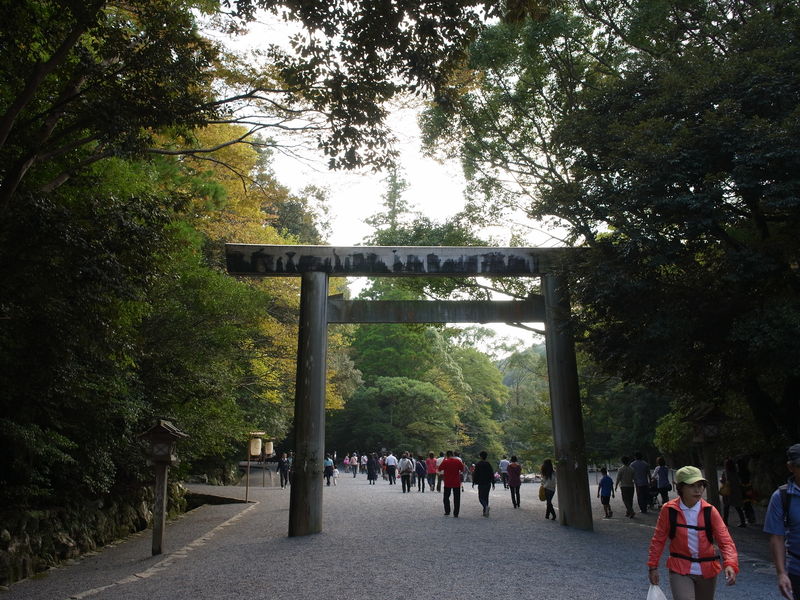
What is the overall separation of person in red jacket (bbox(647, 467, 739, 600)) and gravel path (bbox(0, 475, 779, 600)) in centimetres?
237

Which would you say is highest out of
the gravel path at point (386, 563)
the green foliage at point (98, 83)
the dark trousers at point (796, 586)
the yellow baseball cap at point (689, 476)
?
the green foliage at point (98, 83)

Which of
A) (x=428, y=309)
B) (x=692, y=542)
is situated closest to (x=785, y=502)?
(x=692, y=542)

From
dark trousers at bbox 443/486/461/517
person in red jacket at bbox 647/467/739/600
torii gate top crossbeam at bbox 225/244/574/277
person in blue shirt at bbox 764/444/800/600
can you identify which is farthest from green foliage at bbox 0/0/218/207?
dark trousers at bbox 443/486/461/517

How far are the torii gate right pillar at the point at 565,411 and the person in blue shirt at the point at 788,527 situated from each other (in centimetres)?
706

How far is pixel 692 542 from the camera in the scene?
12.9 feet

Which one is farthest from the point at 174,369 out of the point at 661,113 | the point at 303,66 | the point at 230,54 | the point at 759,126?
the point at 759,126

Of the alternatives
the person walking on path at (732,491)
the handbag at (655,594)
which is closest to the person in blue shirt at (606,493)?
the person walking on path at (732,491)

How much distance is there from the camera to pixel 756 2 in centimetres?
1091

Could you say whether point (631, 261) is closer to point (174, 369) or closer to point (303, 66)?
point (303, 66)

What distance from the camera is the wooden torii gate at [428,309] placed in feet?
36.3

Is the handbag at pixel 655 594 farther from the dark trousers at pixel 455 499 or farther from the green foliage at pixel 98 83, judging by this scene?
the dark trousers at pixel 455 499

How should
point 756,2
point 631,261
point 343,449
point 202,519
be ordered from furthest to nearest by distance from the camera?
point 343,449
point 202,519
point 756,2
point 631,261

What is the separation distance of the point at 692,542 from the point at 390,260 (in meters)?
8.48

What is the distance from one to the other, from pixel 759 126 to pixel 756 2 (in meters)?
4.25
